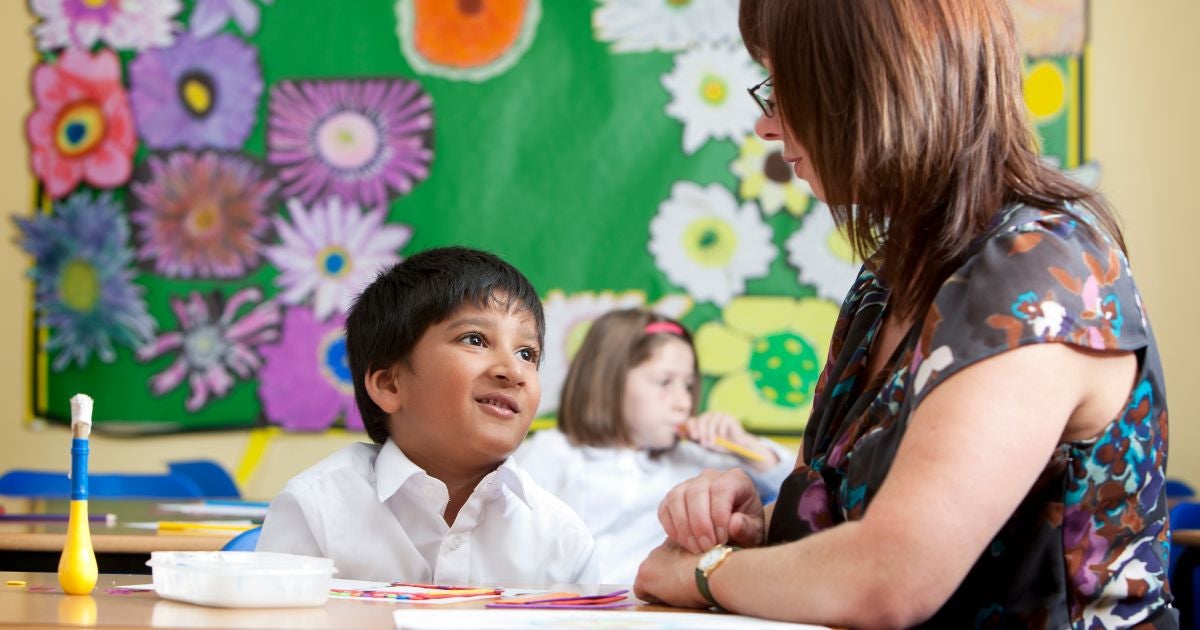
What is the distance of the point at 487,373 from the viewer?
1730mm

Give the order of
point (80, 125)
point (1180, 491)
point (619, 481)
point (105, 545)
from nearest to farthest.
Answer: point (105, 545)
point (619, 481)
point (1180, 491)
point (80, 125)

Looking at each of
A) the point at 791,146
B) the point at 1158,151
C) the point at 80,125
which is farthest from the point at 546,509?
the point at 80,125

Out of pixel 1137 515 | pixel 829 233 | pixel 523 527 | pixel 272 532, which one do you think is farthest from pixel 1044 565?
pixel 829 233

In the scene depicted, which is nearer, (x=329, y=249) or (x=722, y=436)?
(x=722, y=436)

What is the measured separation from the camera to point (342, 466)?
1.66 metres

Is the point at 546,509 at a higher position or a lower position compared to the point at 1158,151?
lower

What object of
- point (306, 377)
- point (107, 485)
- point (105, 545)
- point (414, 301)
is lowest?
point (107, 485)

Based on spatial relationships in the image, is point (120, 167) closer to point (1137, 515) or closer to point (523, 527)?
point (523, 527)

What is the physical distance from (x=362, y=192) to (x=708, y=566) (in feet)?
11.4

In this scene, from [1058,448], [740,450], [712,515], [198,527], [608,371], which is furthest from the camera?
[608,371]

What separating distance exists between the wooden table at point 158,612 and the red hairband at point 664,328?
8.50 feet

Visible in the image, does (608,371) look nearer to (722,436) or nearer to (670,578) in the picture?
(722,436)

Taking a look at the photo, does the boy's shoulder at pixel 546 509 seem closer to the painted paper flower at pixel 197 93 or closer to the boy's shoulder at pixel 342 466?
the boy's shoulder at pixel 342 466

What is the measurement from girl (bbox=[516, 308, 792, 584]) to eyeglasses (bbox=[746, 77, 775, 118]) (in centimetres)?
204
